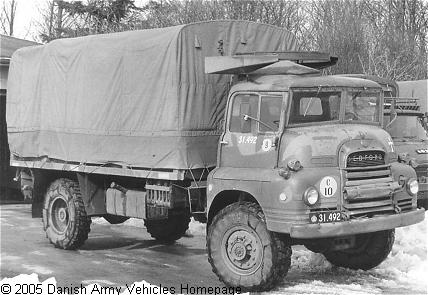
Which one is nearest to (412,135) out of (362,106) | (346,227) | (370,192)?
(362,106)

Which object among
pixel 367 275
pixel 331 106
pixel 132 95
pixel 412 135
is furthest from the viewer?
pixel 412 135

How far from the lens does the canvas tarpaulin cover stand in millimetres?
10383

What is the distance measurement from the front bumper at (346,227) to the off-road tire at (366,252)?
1055 mm

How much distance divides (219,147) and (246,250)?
4.82 feet

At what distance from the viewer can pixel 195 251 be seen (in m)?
12.4

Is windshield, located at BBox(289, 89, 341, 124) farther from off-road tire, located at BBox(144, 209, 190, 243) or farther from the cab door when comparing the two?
off-road tire, located at BBox(144, 209, 190, 243)

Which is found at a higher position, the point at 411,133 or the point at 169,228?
the point at 411,133

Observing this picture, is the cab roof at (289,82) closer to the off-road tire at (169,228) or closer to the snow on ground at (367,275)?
the snow on ground at (367,275)

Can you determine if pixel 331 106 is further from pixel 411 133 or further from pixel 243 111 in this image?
pixel 411 133

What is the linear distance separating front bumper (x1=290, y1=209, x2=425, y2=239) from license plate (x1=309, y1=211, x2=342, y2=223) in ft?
0.29

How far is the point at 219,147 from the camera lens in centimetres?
978

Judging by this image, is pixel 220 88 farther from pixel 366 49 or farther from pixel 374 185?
pixel 366 49

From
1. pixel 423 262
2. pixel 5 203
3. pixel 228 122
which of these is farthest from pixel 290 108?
pixel 5 203

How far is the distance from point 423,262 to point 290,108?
3.13m
